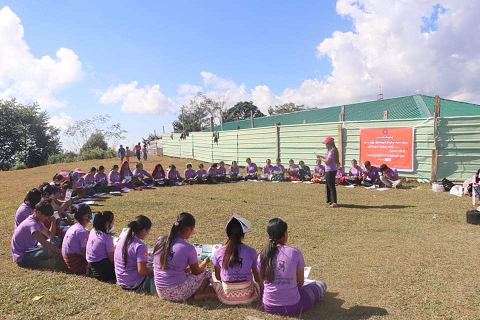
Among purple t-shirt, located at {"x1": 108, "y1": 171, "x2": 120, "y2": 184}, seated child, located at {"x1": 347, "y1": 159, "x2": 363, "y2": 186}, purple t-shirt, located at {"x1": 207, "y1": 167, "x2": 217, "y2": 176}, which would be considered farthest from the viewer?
purple t-shirt, located at {"x1": 207, "y1": 167, "x2": 217, "y2": 176}

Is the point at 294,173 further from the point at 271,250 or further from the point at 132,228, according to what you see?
the point at 271,250

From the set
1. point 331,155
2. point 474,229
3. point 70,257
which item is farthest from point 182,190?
point 474,229

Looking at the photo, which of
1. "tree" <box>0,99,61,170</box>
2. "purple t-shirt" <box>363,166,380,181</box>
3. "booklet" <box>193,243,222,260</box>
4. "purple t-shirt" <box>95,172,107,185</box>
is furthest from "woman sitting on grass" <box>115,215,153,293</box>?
"tree" <box>0,99,61,170</box>

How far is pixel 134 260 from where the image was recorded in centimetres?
410

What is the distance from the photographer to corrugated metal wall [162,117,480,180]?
11797mm

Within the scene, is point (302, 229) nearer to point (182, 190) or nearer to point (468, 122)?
point (182, 190)

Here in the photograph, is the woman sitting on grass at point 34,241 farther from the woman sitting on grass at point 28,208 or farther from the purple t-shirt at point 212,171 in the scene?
the purple t-shirt at point 212,171

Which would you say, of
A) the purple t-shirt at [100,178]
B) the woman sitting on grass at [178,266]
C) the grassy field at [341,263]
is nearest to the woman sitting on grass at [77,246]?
the grassy field at [341,263]

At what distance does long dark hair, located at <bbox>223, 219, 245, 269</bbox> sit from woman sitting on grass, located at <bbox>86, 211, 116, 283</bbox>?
166 centimetres

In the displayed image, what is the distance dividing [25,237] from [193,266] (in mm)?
2728

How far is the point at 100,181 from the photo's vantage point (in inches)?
476

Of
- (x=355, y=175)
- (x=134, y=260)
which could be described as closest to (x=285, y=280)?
(x=134, y=260)

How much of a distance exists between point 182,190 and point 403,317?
986 centimetres

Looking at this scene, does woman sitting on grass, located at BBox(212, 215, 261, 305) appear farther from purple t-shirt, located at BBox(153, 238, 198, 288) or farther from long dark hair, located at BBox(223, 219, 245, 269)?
purple t-shirt, located at BBox(153, 238, 198, 288)
